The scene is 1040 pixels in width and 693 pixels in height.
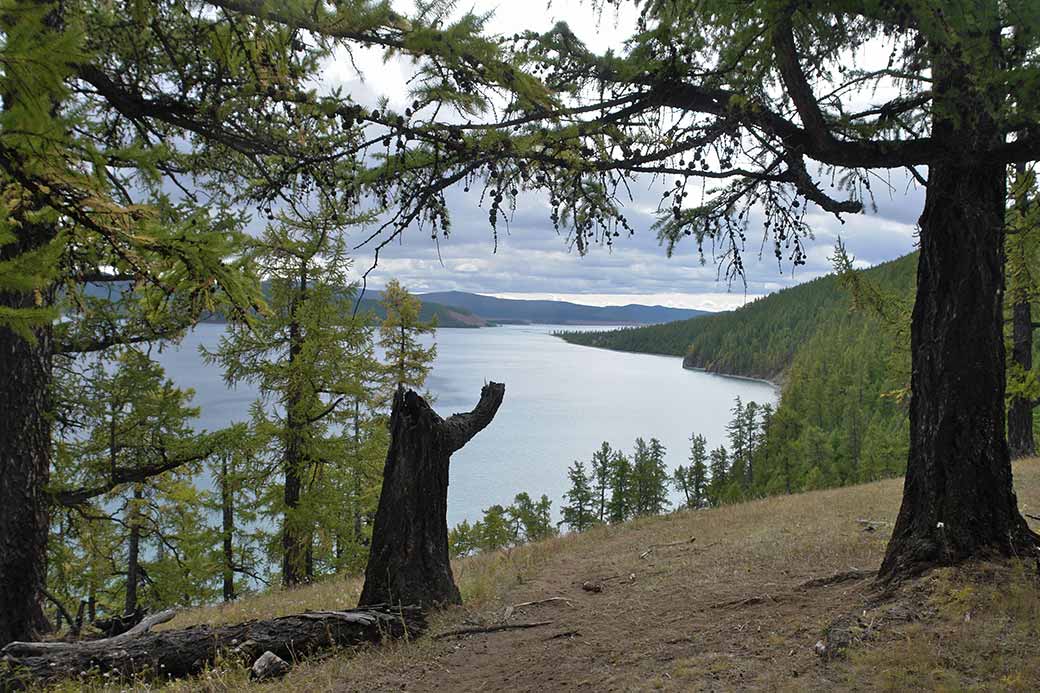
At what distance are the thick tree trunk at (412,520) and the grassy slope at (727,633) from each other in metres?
0.46

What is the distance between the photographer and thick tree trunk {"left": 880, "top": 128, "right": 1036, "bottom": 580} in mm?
5398

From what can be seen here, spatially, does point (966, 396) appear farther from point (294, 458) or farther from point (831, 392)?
point (831, 392)

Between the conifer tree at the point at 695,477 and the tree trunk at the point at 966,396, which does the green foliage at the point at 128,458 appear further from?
the conifer tree at the point at 695,477

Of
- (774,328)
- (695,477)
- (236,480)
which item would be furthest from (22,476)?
(774,328)

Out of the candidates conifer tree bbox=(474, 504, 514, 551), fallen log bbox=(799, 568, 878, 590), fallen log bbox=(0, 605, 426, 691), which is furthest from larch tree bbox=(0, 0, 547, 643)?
conifer tree bbox=(474, 504, 514, 551)

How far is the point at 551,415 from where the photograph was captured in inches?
3479

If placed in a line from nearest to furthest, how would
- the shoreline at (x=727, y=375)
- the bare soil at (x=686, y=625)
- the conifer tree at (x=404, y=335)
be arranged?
the bare soil at (x=686, y=625), the conifer tree at (x=404, y=335), the shoreline at (x=727, y=375)

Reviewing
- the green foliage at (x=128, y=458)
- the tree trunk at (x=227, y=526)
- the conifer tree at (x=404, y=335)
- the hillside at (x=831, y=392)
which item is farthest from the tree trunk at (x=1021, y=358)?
the tree trunk at (x=227, y=526)

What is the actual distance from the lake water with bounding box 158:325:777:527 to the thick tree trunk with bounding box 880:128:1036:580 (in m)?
15.1

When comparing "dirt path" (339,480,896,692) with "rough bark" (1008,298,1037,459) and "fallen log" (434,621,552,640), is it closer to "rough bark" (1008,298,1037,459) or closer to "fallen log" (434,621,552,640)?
"fallen log" (434,621,552,640)

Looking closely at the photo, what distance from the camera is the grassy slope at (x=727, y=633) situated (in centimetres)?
409

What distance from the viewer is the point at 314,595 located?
10.5 m

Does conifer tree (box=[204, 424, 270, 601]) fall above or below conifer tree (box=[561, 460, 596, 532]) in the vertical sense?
above

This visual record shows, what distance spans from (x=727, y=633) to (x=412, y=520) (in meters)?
3.31
